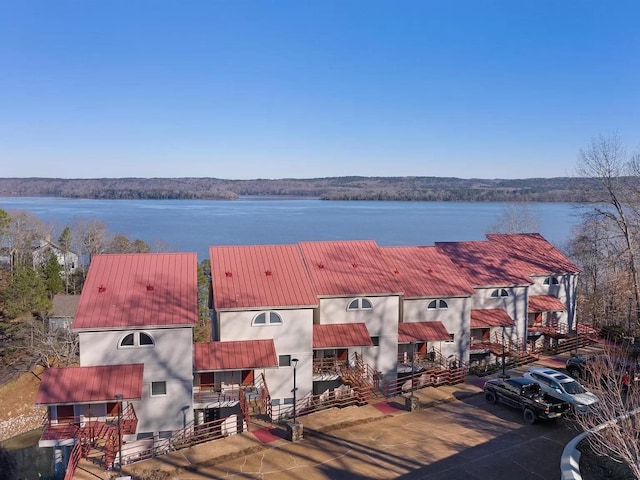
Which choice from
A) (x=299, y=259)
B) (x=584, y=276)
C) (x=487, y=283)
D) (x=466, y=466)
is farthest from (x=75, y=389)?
(x=584, y=276)

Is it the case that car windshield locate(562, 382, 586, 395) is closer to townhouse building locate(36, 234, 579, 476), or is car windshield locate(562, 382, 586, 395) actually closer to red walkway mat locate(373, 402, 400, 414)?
red walkway mat locate(373, 402, 400, 414)

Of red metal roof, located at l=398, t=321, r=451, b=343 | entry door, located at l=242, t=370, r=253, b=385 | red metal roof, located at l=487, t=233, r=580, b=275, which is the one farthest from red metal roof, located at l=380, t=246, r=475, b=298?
entry door, located at l=242, t=370, r=253, b=385

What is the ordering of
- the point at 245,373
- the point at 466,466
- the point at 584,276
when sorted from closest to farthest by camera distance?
the point at 466,466 → the point at 245,373 → the point at 584,276

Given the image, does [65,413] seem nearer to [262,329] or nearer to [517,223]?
[262,329]

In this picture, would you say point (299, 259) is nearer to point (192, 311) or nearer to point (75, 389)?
point (192, 311)

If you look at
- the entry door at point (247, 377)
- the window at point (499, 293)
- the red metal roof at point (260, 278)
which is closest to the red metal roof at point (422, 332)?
the window at point (499, 293)
